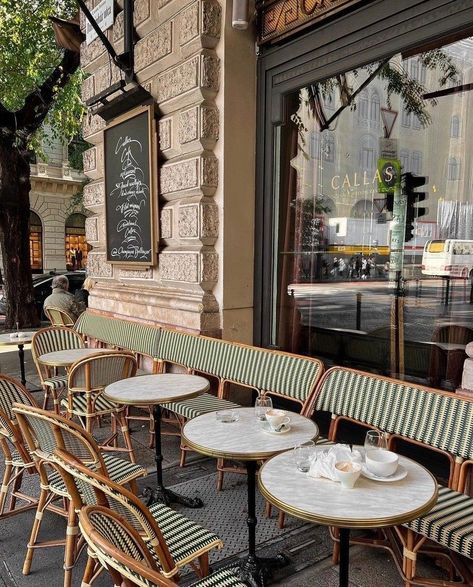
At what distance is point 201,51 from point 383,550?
4.11 metres

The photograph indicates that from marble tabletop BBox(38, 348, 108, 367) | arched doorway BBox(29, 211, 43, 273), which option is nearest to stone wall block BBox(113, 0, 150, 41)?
marble tabletop BBox(38, 348, 108, 367)

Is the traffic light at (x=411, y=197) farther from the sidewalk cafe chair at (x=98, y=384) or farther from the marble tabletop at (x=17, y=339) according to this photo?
the marble tabletop at (x=17, y=339)

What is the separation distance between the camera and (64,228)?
81.3ft

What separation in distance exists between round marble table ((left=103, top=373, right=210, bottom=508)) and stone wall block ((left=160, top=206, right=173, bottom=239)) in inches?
76.0

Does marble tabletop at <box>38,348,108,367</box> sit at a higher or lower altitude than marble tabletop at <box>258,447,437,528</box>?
lower

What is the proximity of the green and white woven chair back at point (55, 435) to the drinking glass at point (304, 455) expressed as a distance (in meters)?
0.87

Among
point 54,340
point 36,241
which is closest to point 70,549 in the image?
point 54,340

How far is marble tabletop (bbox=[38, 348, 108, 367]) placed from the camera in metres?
4.39

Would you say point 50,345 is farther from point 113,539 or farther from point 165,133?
point 113,539

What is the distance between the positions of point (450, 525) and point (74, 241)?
2528 centimetres

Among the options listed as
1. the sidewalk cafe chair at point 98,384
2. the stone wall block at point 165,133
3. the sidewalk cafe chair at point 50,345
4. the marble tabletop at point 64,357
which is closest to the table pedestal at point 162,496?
the sidewalk cafe chair at point 98,384

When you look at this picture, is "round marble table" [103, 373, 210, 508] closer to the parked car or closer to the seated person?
the seated person

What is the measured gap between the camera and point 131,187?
18.2 ft

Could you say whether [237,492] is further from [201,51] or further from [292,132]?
[201,51]
